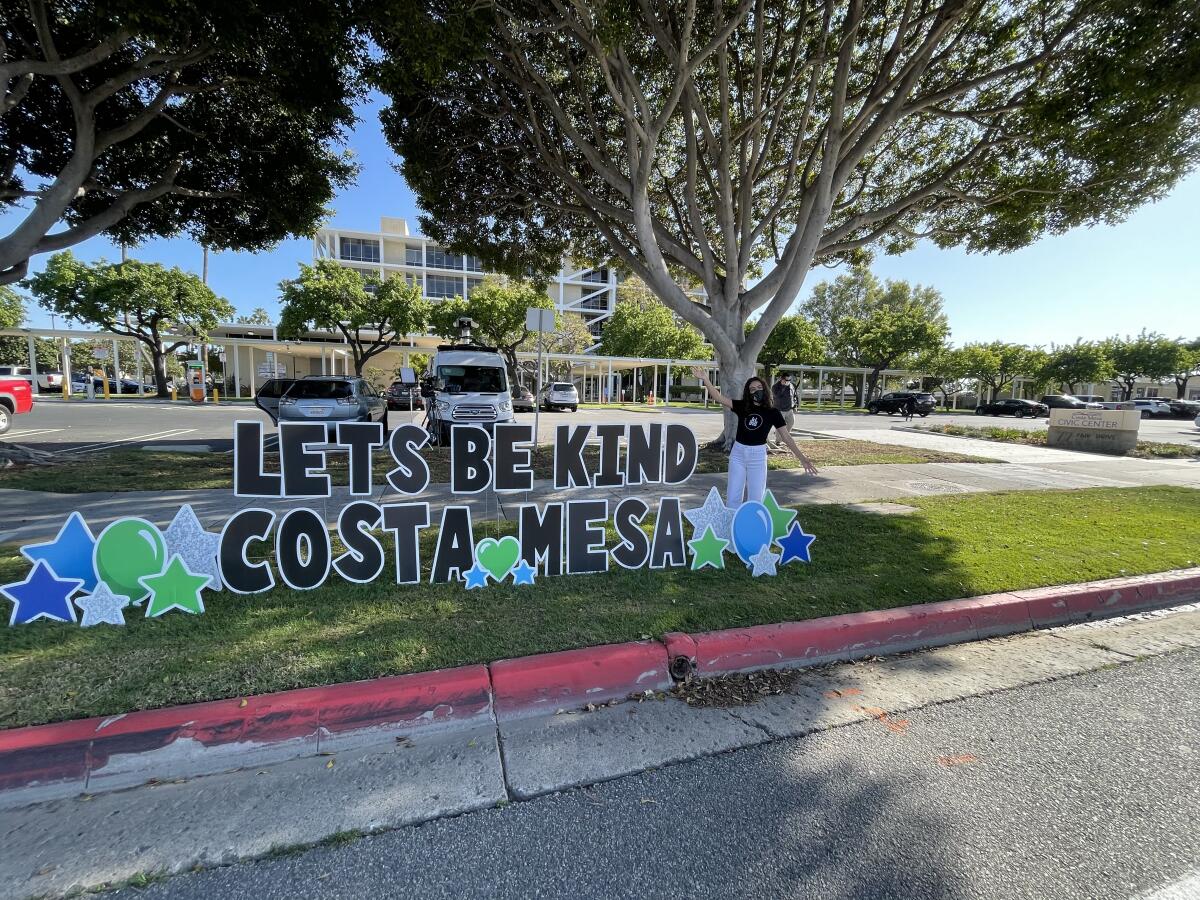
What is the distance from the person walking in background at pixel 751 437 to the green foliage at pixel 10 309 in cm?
5843

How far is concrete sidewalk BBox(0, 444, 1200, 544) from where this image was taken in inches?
230

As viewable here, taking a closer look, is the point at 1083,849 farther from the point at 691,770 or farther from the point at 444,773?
the point at 444,773

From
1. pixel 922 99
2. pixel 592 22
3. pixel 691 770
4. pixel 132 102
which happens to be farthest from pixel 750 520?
pixel 132 102

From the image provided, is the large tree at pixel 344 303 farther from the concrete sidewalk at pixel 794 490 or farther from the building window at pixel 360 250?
the building window at pixel 360 250

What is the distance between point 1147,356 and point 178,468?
66718 mm

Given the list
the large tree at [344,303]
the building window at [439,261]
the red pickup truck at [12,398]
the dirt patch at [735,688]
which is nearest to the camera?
the dirt patch at [735,688]

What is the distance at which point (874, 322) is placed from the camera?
4094cm

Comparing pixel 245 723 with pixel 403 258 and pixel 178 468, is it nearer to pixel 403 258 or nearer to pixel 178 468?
pixel 178 468

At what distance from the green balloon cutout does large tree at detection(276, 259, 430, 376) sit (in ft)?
88.4

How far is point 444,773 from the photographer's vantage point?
245cm

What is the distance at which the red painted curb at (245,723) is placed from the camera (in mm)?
2365

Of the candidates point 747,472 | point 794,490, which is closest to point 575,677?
point 747,472

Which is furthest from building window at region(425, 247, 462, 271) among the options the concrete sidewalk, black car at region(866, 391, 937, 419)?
the concrete sidewalk

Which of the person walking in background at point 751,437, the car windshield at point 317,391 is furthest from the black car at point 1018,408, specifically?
the car windshield at point 317,391
